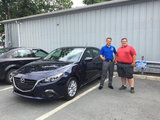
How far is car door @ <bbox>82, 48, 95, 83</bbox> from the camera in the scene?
427cm

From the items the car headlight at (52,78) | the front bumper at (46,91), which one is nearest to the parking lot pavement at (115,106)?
the front bumper at (46,91)

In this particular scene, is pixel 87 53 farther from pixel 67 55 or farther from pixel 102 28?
pixel 102 28

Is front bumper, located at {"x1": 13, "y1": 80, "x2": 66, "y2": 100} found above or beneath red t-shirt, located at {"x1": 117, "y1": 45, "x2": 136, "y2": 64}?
beneath

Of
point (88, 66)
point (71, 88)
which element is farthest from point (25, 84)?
point (88, 66)

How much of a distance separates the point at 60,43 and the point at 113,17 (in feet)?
12.6

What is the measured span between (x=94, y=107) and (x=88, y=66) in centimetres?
151

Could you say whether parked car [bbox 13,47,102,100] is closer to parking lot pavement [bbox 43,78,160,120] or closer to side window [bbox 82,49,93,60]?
side window [bbox 82,49,93,60]

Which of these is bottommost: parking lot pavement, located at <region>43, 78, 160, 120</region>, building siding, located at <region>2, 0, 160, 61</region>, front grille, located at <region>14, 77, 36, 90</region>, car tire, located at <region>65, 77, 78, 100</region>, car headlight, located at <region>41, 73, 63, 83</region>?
parking lot pavement, located at <region>43, 78, 160, 120</region>

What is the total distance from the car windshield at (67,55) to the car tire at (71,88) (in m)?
0.70

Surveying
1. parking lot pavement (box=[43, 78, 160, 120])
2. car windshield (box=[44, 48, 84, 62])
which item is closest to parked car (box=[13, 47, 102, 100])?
car windshield (box=[44, 48, 84, 62])

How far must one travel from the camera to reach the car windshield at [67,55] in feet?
13.8

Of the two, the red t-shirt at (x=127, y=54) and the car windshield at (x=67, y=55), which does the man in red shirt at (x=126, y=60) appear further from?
the car windshield at (x=67, y=55)

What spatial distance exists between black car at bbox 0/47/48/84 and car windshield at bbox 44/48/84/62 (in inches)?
59.9

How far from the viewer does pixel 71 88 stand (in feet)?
12.0
